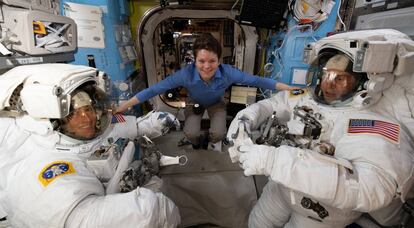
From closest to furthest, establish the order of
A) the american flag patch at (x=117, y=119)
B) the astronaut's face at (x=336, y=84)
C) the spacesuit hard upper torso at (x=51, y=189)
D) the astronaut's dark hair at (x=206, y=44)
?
the spacesuit hard upper torso at (x=51, y=189) < the astronaut's face at (x=336, y=84) < the american flag patch at (x=117, y=119) < the astronaut's dark hair at (x=206, y=44)

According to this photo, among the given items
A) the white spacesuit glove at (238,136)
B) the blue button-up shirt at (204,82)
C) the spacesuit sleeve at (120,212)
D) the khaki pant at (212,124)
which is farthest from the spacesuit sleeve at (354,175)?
the khaki pant at (212,124)

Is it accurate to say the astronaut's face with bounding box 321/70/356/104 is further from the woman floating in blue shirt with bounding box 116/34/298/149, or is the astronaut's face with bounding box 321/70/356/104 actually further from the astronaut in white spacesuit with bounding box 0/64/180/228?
the astronaut in white spacesuit with bounding box 0/64/180/228

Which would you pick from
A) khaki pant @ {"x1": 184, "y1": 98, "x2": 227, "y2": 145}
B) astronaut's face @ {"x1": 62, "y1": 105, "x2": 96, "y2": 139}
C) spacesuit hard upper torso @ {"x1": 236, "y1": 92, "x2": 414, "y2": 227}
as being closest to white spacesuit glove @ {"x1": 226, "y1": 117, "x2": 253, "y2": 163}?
spacesuit hard upper torso @ {"x1": 236, "y1": 92, "x2": 414, "y2": 227}

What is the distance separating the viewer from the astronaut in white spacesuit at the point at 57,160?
76cm

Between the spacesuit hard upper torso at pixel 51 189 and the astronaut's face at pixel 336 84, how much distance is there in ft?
4.03

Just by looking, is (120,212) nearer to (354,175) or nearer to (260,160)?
(260,160)

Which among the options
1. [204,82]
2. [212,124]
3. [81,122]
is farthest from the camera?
[212,124]

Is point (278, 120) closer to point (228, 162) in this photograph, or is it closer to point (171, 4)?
point (228, 162)

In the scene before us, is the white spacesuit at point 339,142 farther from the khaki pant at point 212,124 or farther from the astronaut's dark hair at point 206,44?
the khaki pant at point 212,124

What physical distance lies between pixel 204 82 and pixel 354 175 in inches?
60.6

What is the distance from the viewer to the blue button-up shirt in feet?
6.04

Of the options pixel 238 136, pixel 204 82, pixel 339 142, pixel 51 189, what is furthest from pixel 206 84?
pixel 51 189

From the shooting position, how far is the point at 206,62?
181cm

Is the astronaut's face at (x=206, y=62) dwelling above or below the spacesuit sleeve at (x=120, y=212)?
above
